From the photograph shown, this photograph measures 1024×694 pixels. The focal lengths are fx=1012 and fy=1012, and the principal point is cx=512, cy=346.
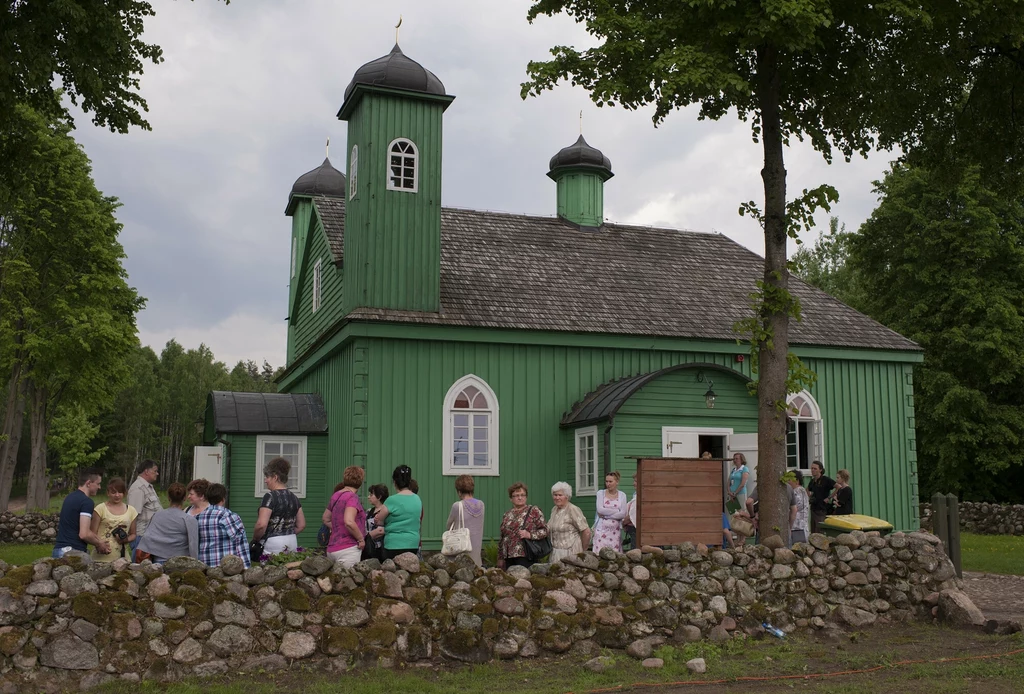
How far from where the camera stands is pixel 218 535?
31.4 feet

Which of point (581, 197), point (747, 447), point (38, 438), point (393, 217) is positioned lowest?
point (747, 447)

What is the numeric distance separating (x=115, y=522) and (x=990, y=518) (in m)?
26.2

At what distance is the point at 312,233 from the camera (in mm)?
23297

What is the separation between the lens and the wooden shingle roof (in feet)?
62.4

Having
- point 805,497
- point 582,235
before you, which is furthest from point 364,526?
point 582,235

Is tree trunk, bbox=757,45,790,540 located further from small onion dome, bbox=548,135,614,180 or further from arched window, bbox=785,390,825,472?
small onion dome, bbox=548,135,614,180

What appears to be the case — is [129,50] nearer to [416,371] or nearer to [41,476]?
[416,371]

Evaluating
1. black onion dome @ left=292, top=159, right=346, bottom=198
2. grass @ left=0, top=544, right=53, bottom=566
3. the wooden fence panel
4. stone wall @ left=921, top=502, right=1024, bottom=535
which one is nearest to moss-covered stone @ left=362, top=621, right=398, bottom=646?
the wooden fence panel

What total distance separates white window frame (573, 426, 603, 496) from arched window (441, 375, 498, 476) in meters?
1.46

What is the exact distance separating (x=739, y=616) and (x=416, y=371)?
8493 mm

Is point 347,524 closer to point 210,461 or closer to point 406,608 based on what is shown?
point 406,608

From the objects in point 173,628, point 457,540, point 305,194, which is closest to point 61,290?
point 305,194

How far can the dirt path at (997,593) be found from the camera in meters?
13.2

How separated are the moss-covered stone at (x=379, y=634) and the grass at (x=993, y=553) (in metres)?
13.5
